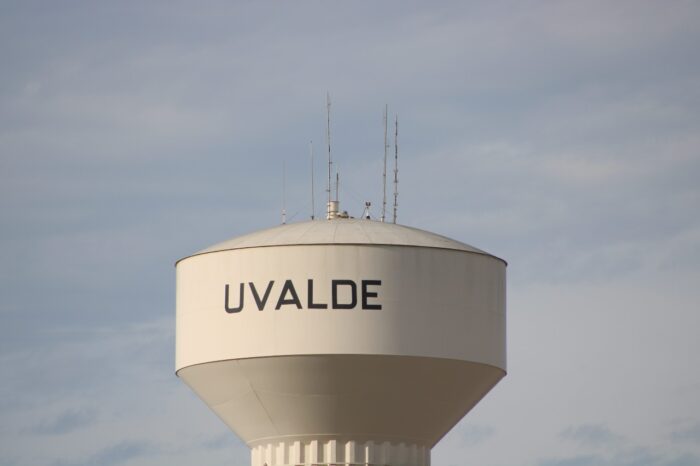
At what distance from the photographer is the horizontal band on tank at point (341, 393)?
116ft

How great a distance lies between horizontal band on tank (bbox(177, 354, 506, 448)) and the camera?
116 ft

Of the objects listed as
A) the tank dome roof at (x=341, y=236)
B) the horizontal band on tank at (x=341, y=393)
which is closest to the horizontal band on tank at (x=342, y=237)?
the tank dome roof at (x=341, y=236)

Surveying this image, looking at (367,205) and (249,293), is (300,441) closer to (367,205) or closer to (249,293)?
(249,293)

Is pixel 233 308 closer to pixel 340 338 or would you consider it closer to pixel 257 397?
pixel 257 397

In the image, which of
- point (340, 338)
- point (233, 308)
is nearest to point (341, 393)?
point (340, 338)

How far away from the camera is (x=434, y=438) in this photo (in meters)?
37.0

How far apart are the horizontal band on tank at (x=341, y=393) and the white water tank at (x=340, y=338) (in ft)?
0.06

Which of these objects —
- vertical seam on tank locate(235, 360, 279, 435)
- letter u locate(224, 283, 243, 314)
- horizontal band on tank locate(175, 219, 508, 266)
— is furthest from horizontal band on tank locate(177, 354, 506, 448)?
horizontal band on tank locate(175, 219, 508, 266)

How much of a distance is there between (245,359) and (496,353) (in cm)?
457

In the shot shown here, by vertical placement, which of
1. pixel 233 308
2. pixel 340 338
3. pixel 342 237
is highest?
pixel 342 237

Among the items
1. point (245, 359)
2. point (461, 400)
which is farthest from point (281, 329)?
point (461, 400)

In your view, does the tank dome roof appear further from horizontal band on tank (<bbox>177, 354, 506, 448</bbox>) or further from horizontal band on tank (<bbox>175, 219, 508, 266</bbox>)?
horizontal band on tank (<bbox>177, 354, 506, 448</bbox>)

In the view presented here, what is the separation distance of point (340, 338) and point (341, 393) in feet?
3.29

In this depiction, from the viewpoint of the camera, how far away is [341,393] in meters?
35.5
